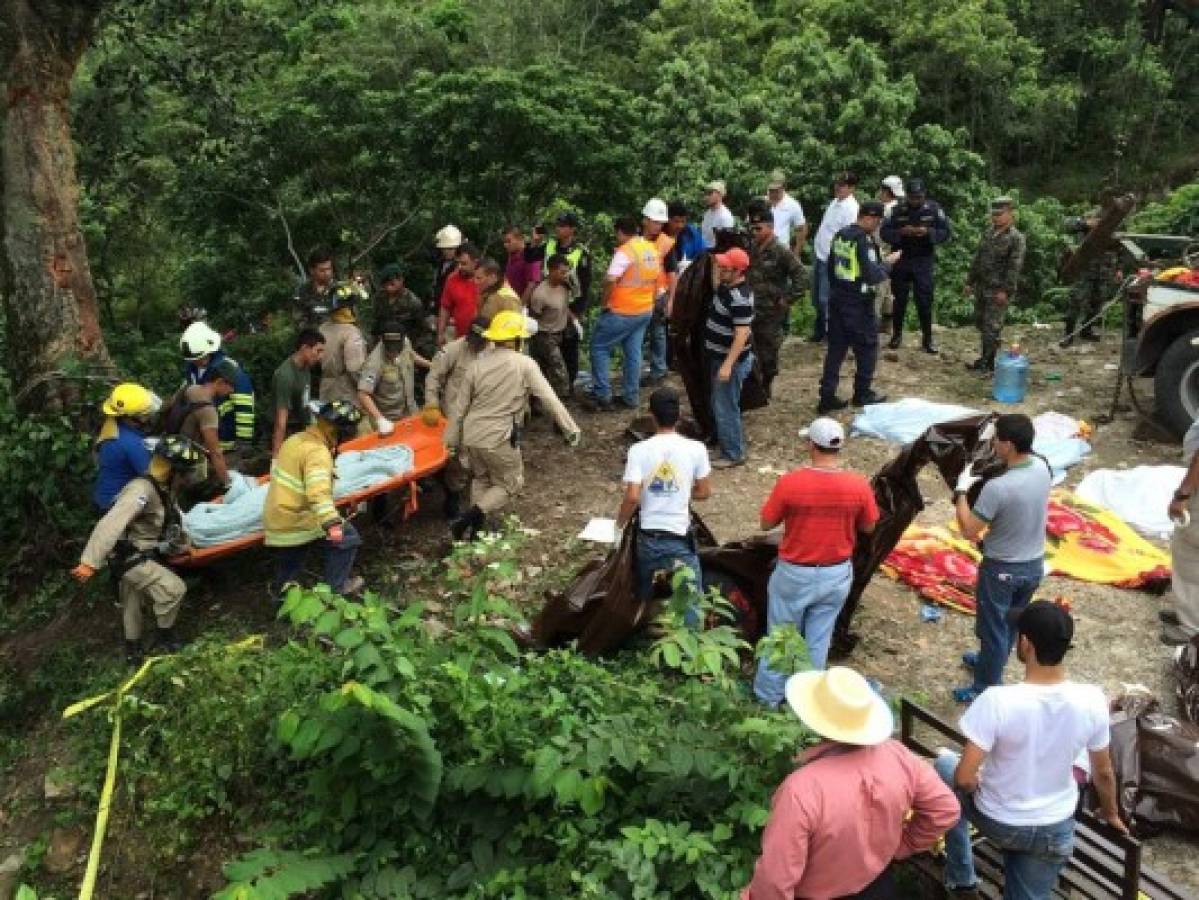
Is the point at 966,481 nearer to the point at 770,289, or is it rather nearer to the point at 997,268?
the point at 770,289

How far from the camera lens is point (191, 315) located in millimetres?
8227

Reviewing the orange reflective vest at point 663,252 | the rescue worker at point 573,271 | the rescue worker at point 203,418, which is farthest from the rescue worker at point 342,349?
the orange reflective vest at point 663,252

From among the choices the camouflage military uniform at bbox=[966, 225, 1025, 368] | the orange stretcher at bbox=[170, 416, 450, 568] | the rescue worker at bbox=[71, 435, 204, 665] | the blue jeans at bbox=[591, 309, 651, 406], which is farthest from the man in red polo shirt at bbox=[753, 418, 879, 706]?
the camouflage military uniform at bbox=[966, 225, 1025, 368]

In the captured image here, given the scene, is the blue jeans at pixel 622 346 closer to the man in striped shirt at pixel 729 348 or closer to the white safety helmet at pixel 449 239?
the man in striped shirt at pixel 729 348

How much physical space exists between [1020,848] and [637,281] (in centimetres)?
572

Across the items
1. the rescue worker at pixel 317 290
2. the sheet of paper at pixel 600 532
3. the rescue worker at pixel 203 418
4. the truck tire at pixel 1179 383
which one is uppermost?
the rescue worker at pixel 317 290

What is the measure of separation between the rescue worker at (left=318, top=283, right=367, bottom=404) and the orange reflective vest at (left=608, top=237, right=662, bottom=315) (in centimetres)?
222

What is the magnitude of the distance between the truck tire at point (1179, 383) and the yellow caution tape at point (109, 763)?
22.6 ft

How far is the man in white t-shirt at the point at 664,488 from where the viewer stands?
506 centimetres

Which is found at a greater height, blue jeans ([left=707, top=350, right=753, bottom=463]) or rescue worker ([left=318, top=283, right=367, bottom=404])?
rescue worker ([left=318, top=283, right=367, bottom=404])

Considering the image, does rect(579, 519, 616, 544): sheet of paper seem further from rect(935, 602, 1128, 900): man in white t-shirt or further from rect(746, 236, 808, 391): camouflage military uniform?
rect(935, 602, 1128, 900): man in white t-shirt

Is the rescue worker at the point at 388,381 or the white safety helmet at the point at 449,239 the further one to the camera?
the white safety helmet at the point at 449,239

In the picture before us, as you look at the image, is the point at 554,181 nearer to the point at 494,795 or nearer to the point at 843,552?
the point at 843,552

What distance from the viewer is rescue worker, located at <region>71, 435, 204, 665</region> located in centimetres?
541
